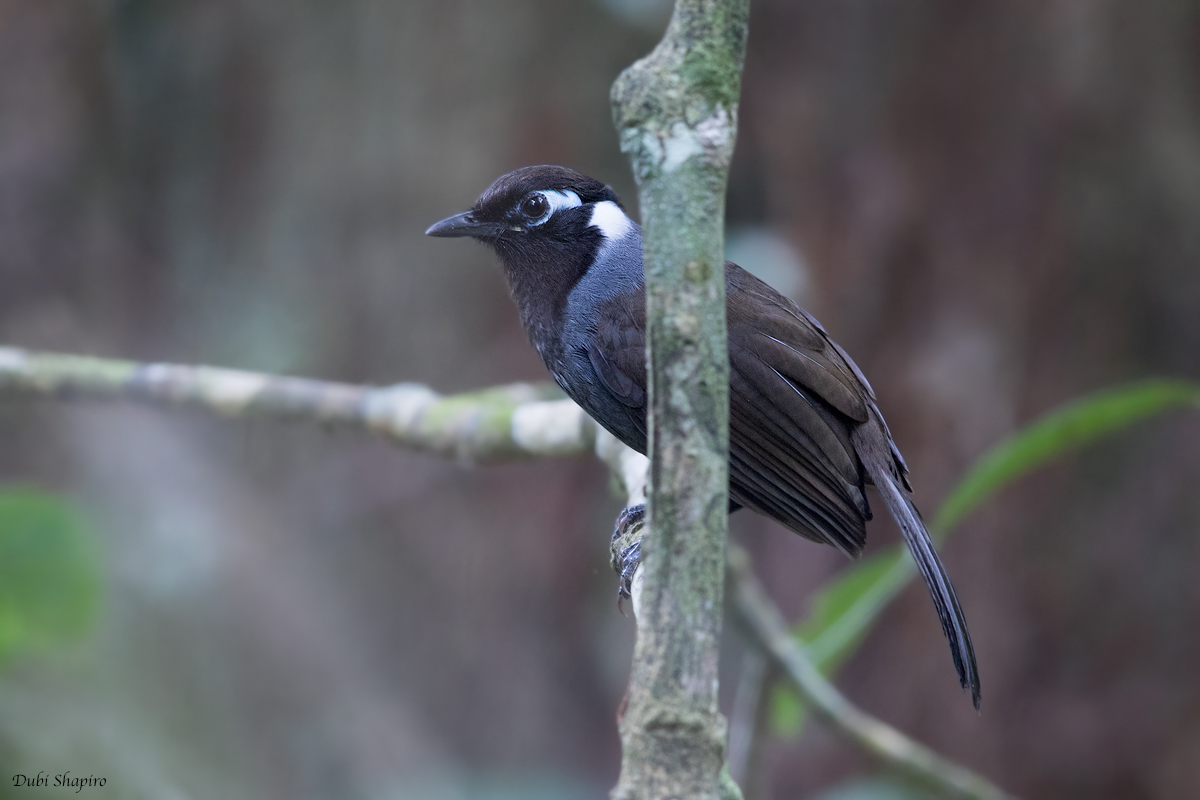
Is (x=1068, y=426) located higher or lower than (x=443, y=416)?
lower

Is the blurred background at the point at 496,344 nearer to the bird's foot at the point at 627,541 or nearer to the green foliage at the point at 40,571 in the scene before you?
the green foliage at the point at 40,571

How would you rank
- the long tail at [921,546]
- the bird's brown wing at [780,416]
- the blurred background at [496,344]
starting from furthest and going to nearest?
the blurred background at [496,344] < the bird's brown wing at [780,416] < the long tail at [921,546]

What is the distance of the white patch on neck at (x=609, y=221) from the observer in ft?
8.65

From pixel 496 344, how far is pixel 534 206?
3058 millimetres

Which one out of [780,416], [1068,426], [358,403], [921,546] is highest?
[358,403]

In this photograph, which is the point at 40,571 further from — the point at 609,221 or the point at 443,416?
the point at 609,221

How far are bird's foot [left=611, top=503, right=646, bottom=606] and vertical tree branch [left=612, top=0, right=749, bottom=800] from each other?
1097 millimetres

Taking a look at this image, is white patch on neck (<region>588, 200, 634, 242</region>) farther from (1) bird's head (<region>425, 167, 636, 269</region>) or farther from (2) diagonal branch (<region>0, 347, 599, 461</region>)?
(2) diagonal branch (<region>0, 347, 599, 461</region>)

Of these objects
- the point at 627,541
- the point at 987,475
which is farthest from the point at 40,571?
the point at 987,475

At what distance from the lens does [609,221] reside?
2.67 metres

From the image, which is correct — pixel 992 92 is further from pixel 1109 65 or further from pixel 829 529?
pixel 829 529

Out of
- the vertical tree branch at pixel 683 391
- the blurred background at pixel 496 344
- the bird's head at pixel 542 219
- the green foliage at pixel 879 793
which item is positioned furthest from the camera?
the blurred background at pixel 496 344
